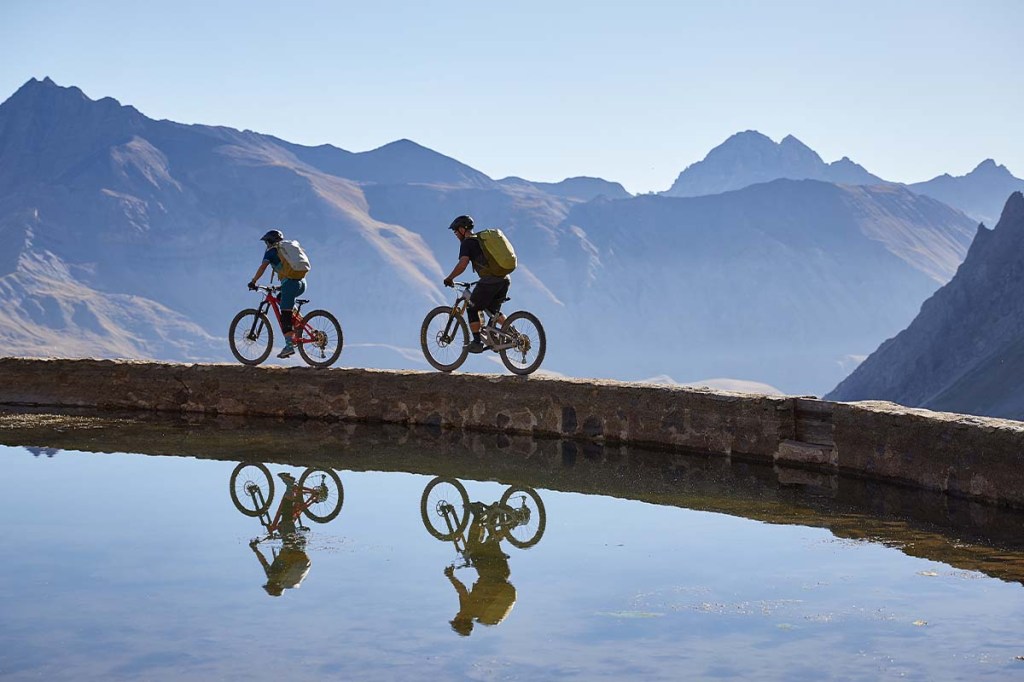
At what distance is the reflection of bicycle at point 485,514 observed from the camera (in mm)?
8430

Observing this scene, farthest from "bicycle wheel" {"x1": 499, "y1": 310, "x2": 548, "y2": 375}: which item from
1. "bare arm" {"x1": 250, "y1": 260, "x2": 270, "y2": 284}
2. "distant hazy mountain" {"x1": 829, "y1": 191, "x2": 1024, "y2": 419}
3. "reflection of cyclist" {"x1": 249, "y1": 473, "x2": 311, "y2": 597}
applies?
"distant hazy mountain" {"x1": 829, "y1": 191, "x2": 1024, "y2": 419}

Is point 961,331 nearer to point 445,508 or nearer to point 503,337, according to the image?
point 503,337

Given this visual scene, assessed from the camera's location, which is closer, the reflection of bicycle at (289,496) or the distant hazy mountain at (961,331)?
the reflection of bicycle at (289,496)

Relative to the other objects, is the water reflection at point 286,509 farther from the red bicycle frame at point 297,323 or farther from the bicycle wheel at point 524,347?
the red bicycle frame at point 297,323

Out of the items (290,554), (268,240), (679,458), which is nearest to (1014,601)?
(290,554)

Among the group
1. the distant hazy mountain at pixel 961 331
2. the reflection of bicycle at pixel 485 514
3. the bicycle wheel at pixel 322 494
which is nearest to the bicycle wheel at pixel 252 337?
the bicycle wheel at pixel 322 494

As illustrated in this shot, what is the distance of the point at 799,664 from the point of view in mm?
5516

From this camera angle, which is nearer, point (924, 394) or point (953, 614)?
point (953, 614)

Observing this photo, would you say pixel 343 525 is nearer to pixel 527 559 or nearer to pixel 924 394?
pixel 527 559

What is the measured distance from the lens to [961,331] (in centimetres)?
10369

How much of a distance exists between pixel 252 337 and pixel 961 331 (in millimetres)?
97475

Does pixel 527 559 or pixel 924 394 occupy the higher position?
pixel 924 394

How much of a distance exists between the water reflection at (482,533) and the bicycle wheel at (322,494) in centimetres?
68

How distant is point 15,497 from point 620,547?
4.79m
